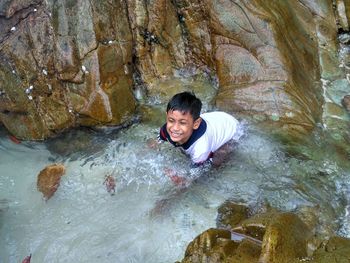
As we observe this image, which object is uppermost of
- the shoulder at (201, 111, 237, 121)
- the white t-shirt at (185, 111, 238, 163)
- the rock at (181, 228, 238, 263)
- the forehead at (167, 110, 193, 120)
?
the forehead at (167, 110, 193, 120)

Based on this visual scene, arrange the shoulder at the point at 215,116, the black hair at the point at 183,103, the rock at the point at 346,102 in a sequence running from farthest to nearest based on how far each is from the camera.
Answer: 1. the rock at the point at 346,102
2. the shoulder at the point at 215,116
3. the black hair at the point at 183,103

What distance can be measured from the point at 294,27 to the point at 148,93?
215 cm

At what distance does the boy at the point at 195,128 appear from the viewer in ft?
14.0

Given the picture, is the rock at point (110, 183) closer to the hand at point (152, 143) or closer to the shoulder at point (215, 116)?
the hand at point (152, 143)

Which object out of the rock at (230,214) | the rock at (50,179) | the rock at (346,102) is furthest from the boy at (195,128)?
the rock at (346,102)

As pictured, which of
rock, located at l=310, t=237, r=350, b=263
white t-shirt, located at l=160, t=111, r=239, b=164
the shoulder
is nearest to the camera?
rock, located at l=310, t=237, r=350, b=263

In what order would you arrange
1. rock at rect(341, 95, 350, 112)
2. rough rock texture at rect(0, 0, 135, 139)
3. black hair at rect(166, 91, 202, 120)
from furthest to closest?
1. rock at rect(341, 95, 350, 112)
2. rough rock texture at rect(0, 0, 135, 139)
3. black hair at rect(166, 91, 202, 120)

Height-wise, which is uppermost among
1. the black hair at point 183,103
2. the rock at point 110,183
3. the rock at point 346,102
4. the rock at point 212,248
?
the black hair at point 183,103

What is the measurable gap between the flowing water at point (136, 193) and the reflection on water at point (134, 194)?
0.4 inches

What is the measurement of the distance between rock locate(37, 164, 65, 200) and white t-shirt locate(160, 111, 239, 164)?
134 centimetres

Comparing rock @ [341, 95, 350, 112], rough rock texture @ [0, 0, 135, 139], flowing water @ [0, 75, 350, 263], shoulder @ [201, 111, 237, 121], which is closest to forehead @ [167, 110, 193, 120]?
shoulder @ [201, 111, 237, 121]

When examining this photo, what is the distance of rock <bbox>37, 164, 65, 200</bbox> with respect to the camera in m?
5.00

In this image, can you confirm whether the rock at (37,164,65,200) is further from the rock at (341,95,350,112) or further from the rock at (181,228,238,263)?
the rock at (341,95,350,112)

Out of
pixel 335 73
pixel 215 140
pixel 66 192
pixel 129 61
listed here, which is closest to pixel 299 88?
pixel 335 73
